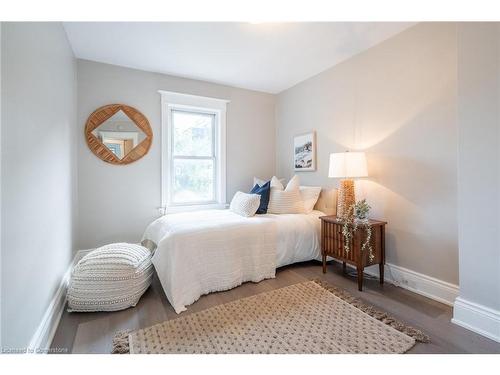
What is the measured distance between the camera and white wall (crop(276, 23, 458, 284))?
1934mm

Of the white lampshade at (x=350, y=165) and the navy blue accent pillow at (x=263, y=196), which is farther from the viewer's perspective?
the navy blue accent pillow at (x=263, y=196)

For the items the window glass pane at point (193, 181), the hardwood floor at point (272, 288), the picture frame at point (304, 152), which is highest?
the picture frame at point (304, 152)

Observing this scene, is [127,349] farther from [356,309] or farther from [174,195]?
[174,195]

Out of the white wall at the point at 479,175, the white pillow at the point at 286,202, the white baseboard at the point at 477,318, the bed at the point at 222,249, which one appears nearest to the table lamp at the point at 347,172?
the bed at the point at 222,249

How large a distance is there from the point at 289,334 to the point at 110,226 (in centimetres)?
264

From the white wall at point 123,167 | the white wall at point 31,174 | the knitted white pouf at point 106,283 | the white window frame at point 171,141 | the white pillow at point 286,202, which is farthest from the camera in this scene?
the white window frame at point 171,141

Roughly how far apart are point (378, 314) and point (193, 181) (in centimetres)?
288

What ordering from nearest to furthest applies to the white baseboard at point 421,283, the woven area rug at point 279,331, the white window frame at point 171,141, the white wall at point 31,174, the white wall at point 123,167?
the white wall at point 31,174, the woven area rug at point 279,331, the white baseboard at point 421,283, the white wall at point 123,167, the white window frame at point 171,141

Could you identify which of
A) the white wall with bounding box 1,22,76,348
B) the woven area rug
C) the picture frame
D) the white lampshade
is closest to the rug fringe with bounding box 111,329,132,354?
the woven area rug

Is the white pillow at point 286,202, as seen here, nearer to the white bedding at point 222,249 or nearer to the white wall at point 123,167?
the white bedding at point 222,249

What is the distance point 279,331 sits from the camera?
1553 millimetres

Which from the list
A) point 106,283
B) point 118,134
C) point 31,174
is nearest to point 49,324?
point 106,283

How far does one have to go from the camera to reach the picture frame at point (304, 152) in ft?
10.8
